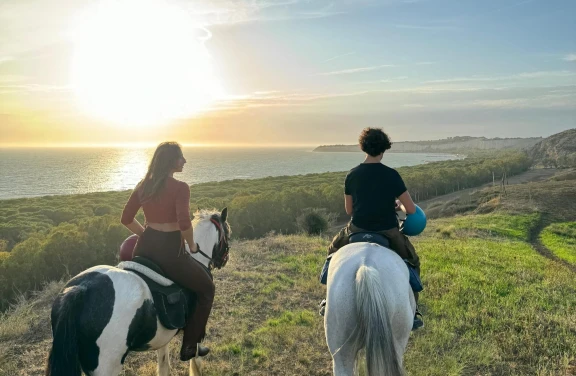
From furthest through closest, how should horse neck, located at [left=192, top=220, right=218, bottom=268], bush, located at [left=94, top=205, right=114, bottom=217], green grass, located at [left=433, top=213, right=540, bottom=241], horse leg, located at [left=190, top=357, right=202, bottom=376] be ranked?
bush, located at [left=94, top=205, right=114, bottom=217]
green grass, located at [left=433, top=213, right=540, bottom=241]
horse leg, located at [left=190, top=357, right=202, bottom=376]
horse neck, located at [left=192, top=220, right=218, bottom=268]

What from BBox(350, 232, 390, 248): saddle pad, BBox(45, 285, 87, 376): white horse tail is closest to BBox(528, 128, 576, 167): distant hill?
BBox(350, 232, 390, 248): saddle pad

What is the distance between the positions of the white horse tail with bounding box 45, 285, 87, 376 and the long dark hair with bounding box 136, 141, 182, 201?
1.25 meters

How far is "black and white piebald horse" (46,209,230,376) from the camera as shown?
336 cm

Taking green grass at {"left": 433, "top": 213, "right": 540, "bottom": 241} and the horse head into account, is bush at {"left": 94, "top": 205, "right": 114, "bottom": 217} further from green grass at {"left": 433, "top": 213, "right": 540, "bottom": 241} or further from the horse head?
the horse head

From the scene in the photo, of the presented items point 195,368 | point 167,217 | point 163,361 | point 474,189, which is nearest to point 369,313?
point 167,217

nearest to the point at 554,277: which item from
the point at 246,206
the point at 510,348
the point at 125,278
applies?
the point at 510,348

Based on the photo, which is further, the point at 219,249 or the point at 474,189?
the point at 474,189

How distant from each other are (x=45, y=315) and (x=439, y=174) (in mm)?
58643

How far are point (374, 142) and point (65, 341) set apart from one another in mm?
3737

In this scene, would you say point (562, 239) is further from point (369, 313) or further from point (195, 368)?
point (369, 313)

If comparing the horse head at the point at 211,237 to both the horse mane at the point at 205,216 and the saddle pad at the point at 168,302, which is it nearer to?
the horse mane at the point at 205,216

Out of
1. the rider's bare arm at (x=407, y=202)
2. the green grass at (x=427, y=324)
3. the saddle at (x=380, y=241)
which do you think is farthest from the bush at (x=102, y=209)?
the rider's bare arm at (x=407, y=202)

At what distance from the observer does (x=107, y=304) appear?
354 centimetres

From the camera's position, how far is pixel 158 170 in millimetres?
4164
